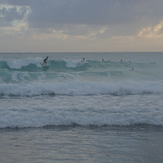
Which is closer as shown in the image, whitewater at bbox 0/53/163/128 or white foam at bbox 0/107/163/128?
white foam at bbox 0/107/163/128

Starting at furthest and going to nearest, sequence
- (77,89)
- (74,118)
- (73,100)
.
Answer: (77,89)
(73,100)
(74,118)

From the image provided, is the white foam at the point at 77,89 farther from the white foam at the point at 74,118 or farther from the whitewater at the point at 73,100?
the white foam at the point at 74,118

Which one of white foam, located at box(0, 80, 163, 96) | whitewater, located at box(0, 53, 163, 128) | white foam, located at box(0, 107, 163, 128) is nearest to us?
white foam, located at box(0, 107, 163, 128)

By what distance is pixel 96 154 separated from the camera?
492 centimetres

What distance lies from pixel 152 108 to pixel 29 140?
4647 millimetres

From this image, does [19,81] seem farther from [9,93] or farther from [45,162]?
[45,162]

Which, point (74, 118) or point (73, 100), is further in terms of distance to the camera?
point (73, 100)

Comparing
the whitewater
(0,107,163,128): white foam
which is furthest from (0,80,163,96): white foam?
(0,107,163,128): white foam

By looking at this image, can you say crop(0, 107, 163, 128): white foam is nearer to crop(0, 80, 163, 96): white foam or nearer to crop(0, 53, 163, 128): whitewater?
crop(0, 53, 163, 128): whitewater

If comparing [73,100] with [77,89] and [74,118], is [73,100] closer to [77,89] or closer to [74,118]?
[77,89]

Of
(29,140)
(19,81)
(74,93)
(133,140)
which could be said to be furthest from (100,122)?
(19,81)

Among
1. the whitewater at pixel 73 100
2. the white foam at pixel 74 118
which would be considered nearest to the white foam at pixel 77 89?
the whitewater at pixel 73 100

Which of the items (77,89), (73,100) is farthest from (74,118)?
(77,89)

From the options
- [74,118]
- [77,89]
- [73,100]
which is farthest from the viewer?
[77,89]
